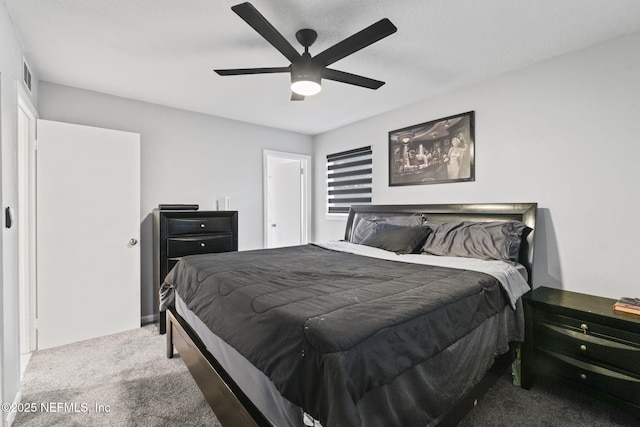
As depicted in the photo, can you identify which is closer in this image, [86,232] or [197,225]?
[86,232]

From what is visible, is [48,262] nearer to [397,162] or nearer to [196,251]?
[196,251]

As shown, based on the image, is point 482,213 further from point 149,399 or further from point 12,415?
point 12,415

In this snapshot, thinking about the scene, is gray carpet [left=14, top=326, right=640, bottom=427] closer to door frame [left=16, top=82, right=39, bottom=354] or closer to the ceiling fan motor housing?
door frame [left=16, top=82, right=39, bottom=354]

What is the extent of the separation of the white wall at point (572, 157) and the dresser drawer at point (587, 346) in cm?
60

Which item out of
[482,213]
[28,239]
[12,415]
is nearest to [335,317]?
[12,415]

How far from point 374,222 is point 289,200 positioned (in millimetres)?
2114

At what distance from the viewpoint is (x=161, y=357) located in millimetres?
2594

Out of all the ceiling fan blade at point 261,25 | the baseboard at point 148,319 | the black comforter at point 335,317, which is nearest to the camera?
the black comforter at point 335,317

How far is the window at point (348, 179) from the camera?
14.0 feet

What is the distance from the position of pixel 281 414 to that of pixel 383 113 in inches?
143

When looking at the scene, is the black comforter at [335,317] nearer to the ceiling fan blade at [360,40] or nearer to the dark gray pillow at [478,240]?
the dark gray pillow at [478,240]

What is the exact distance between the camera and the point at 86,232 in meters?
2.99

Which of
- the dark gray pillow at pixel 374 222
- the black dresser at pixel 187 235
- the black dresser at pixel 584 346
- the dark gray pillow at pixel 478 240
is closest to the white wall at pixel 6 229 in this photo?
the black dresser at pixel 187 235

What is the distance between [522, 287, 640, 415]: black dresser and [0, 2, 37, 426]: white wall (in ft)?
10.7
